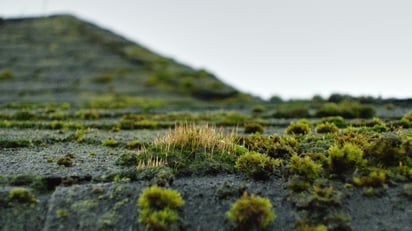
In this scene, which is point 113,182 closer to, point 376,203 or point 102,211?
point 102,211

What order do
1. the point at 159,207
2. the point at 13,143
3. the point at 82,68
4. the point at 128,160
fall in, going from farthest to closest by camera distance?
the point at 82,68
the point at 13,143
the point at 128,160
the point at 159,207

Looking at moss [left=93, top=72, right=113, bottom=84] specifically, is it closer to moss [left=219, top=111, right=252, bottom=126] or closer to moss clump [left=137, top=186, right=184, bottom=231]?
moss [left=219, top=111, right=252, bottom=126]

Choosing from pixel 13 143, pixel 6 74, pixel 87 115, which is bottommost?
pixel 13 143

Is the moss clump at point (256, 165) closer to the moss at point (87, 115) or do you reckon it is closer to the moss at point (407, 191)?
the moss at point (407, 191)

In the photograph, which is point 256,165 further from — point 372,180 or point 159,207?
point 159,207

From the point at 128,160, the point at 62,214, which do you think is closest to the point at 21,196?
the point at 62,214

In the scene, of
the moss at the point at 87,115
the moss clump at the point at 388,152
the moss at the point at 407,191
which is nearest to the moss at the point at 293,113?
the moss at the point at 87,115

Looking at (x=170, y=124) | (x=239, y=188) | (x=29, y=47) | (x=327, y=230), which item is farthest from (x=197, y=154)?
(x=29, y=47)
